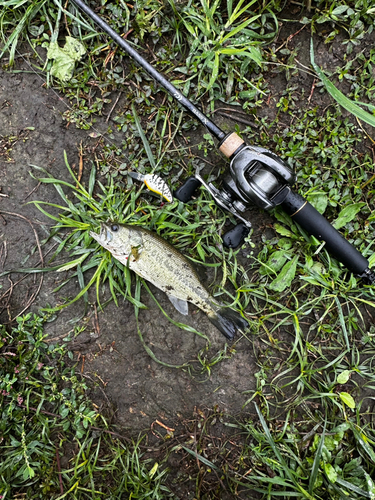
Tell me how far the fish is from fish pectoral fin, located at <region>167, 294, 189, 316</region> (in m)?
0.05

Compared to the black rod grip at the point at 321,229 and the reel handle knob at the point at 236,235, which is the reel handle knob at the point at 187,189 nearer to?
the reel handle knob at the point at 236,235

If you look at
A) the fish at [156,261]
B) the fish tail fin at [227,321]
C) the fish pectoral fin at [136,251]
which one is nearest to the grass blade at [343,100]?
the fish at [156,261]

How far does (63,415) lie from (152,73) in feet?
10.2

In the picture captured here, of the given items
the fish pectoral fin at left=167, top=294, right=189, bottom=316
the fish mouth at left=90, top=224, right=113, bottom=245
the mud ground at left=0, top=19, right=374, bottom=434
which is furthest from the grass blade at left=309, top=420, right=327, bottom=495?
the fish mouth at left=90, top=224, right=113, bottom=245

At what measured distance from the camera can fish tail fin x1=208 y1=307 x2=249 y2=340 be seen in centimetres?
301

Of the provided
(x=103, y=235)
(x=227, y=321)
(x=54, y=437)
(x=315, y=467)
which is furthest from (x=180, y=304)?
(x=315, y=467)

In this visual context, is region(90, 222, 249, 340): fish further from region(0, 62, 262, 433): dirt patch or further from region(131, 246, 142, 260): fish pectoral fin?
region(0, 62, 262, 433): dirt patch

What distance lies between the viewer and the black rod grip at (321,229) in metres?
2.77

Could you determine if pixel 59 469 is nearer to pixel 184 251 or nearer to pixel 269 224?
pixel 184 251

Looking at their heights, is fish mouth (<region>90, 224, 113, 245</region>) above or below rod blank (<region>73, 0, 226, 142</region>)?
below

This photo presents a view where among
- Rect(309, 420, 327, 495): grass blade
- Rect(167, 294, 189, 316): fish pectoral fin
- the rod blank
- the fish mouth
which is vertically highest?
the rod blank

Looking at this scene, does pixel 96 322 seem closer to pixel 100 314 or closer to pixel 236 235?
pixel 100 314

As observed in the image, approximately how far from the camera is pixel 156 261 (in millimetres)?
2891

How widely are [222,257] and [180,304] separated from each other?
23.0 inches
